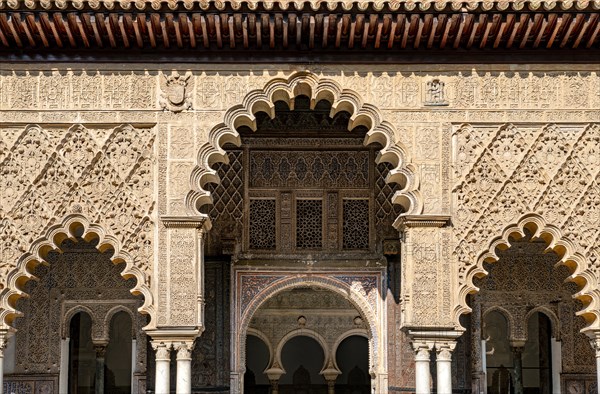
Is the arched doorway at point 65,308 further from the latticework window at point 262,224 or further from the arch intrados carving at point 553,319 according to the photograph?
the arch intrados carving at point 553,319

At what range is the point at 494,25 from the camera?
7414 millimetres

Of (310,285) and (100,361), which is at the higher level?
(310,285)

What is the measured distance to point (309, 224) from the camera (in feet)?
31.6

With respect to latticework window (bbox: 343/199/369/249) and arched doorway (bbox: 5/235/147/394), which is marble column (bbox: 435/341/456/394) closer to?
latticework window (bbox: 343/199/369/249)

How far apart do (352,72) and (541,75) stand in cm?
152

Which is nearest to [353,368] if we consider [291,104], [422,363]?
[422,363]

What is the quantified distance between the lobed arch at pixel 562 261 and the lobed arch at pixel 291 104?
65cm

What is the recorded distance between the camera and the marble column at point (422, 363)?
746cm

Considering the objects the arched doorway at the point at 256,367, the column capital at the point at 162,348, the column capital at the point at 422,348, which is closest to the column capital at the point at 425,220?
the column capital at the point at 422,348

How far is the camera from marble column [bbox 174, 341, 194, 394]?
7.43 m

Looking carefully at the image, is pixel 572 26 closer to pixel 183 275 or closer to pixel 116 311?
pixel 183 275

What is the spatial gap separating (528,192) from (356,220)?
2.40 meters

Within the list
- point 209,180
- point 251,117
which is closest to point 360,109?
point 251,117

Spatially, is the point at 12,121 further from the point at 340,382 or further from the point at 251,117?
the point at 340,382
